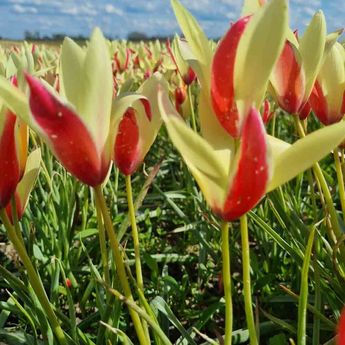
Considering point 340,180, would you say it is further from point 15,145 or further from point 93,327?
point 93,327

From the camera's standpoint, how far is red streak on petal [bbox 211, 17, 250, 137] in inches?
23.1

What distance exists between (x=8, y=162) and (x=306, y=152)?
315 millimetres

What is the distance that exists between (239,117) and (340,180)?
0.42m

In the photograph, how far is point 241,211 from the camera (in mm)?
561

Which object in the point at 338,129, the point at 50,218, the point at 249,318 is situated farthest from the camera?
the point at 50,218

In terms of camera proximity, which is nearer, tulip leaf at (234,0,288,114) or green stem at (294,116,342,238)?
tulip leaf at (234,0,288,114)

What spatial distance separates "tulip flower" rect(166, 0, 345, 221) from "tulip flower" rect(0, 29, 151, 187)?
82 millimetres

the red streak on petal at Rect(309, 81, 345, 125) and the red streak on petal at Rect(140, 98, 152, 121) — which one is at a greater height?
the red streak on petal at Rect(140, 98, 152, 121)

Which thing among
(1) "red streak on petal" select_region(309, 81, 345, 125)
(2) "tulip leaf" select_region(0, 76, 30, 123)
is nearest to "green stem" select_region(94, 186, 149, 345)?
(2) "tulip leaf" select_region(0, 76, 30, 123)

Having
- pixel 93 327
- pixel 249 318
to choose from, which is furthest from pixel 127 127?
pixel 93 327

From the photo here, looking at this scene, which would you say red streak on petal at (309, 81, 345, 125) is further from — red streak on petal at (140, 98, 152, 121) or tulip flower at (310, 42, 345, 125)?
red streak on petal at (140, 98, 152, 121)

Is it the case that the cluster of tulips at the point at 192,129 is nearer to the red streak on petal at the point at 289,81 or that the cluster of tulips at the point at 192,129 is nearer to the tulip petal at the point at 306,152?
the tulip petal at the point at 306,152

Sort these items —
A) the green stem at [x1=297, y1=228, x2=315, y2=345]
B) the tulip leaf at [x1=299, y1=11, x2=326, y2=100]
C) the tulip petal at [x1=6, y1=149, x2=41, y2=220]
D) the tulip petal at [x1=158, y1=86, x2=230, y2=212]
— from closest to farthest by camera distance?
the tulip petal at [x1=158, y1=86, x2=230, y2=212]
the green stem at [x1=297, y1=228, x2=315, y2=345]
the tulip petal at [x1=6, y1=149, x2=41, y2=220]
the tulip leaf at [x1=299, y1=11, x2=326, y2=100]

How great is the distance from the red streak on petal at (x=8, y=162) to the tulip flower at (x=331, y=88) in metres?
0.50
